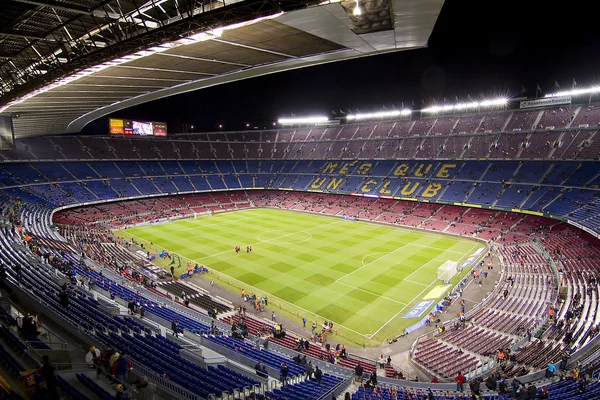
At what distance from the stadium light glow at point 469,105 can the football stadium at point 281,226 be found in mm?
405

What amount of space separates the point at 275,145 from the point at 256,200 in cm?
1882

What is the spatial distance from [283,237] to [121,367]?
111 ft

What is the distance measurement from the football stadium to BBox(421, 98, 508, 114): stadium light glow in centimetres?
40

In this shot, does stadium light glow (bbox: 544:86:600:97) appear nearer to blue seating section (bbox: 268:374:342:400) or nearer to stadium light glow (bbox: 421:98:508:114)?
stadium light glow (bbox: 421:98:508:114)

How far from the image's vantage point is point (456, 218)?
153ft

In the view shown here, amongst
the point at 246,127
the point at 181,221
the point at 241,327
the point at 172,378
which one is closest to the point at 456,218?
the point at 241,327

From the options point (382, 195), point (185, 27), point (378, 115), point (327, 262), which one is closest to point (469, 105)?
point (378, 115)

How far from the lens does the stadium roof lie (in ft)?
28.1

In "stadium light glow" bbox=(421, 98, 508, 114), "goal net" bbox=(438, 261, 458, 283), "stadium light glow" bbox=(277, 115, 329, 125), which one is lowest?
"goal net" bbox=(438, 261, 458, 283)

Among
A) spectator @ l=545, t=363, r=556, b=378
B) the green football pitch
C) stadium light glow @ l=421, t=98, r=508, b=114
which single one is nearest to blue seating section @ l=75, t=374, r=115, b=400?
the green football pitch

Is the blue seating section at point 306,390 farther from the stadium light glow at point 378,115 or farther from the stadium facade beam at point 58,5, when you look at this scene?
the stadium light glow at point 378,115

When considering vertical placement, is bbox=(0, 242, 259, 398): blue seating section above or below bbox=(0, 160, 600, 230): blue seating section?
below

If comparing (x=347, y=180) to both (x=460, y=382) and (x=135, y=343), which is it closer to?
(x=460, y=382)

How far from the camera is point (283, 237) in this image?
139ft
